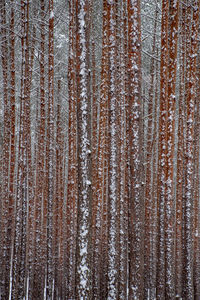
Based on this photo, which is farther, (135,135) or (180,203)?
(180,203)

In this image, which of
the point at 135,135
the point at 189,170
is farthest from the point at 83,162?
the point at 189,170

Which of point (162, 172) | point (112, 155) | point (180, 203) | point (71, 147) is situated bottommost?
point (180, 203)

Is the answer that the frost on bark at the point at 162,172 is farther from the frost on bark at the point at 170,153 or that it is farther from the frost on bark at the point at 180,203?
the frost on bark at the point at 180,203

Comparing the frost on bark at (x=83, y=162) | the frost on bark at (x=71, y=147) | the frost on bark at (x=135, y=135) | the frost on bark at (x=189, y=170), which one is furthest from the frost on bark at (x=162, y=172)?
the frost on bark at (x=83, y=162)

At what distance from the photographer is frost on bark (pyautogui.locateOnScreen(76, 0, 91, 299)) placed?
5.86 meters

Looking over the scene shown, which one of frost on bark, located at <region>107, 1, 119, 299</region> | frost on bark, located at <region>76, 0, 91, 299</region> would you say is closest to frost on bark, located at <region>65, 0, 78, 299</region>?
frost on bark, located at <region>107, 1, 119, 299</region>

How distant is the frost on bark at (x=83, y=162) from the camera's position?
5.86m

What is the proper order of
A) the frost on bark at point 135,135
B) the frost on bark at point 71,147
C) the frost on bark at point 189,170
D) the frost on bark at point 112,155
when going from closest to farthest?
1. the frost on bark at point 135,135
2. the frost on bark at point 112,155
3. the frost on bark at point 189,170
4. the frost on bark at point 71,147

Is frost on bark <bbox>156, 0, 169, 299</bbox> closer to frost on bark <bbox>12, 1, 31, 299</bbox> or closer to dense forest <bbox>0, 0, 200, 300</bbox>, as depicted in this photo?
dense forest <bbox>0, 0, 200, 300</bbox>

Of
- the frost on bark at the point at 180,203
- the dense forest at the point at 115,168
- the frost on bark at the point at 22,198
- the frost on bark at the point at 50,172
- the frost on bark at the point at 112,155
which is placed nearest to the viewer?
the dense forest at the point at 115,168

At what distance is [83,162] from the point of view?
6012 millimetres

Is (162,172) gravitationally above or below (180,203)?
above

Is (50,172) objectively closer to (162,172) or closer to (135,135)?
(162,172)

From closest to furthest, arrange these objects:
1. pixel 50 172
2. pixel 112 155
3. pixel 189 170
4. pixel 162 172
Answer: pixel 112 155 < pixel 162 172 < pixel 189 170 < pixel 50 172
